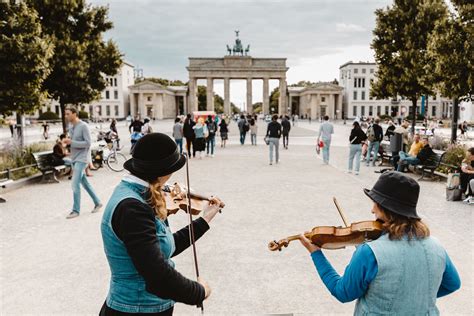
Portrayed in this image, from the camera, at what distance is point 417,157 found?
43.0ft

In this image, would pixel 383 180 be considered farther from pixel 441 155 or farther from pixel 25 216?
pixel 441 155

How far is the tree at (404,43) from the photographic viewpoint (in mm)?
20281

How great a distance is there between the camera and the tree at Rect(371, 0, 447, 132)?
66.5ft

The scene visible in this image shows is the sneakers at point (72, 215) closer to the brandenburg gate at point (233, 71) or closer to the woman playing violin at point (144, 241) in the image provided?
the woman playing violin at point (144, 241)

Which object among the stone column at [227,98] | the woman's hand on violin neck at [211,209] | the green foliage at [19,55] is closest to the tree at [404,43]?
the green foliage at [19,55]

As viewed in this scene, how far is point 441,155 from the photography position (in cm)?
1253

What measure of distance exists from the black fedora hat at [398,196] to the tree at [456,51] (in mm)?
13459

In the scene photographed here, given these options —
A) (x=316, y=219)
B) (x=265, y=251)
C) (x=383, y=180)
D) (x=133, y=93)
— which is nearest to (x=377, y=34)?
(x=316, y=219)

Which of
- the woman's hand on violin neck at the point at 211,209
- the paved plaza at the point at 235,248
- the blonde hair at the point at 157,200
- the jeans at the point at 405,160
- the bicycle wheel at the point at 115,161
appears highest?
the blonde hair at the point at 157,200

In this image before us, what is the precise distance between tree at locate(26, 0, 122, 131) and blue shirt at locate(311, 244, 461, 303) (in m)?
15.8

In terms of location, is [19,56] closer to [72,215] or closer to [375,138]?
[72,215]

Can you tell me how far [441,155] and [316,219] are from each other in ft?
21.9

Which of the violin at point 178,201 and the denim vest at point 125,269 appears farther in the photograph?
the violin at point 178,201

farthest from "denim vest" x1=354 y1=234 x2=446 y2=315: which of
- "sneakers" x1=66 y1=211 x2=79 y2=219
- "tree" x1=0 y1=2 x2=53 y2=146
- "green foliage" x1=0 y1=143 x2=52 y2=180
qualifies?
"tree" x1=0 y1=2 x2=53 y2=146
